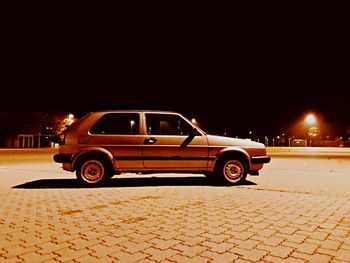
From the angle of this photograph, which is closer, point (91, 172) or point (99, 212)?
point (99, 212)

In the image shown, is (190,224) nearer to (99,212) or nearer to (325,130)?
(99,212)

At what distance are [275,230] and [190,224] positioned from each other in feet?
3.57

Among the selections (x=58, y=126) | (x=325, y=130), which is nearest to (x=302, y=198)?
(x=58, y=126)

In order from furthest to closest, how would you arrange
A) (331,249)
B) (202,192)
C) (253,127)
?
1. (253,127)
2. (202,192)
3. (331,249)

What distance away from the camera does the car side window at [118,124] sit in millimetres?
8258

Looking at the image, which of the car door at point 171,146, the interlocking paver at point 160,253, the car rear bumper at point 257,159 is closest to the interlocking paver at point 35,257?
the interlocking paver at point 160,253

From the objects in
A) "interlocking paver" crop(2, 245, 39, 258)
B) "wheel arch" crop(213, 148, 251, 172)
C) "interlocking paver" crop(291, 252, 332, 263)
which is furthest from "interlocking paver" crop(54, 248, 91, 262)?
"wheel arch" crop(213, 148, 251, 172)

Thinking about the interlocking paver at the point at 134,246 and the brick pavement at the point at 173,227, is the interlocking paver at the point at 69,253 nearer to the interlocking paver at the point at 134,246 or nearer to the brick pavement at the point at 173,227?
the brick pavement at the point at 173,227

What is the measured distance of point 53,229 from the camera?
4395mm

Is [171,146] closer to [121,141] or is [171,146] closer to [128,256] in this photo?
[121,141]

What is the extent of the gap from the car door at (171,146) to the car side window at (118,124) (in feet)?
0.95

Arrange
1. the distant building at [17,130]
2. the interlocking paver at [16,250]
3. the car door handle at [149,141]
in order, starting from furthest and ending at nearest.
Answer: the distant building at [17,130] → the car door handle at [149,141] → the interlocking paver at [16,250]

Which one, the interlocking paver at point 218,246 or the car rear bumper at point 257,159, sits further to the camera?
the car rear bumper at point 257,159

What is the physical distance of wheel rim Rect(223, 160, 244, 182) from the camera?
8461mm
